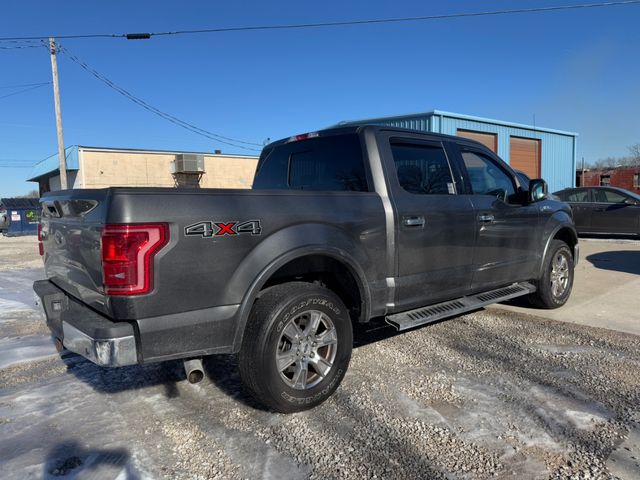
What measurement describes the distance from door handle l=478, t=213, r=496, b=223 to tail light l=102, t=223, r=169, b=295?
10.1 feet

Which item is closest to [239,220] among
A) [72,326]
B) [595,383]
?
[72,326]

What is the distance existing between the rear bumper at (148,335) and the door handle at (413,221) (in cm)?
159

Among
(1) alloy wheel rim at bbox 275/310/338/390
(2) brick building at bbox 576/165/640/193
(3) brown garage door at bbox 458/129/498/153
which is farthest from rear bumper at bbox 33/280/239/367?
(2) brick building at bbox 576/165/640/193

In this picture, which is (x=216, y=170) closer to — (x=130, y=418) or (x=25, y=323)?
(x=25, y=323)

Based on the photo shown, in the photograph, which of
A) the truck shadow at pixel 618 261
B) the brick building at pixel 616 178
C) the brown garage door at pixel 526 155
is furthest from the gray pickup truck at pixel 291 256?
the brick building at pixel 616 178

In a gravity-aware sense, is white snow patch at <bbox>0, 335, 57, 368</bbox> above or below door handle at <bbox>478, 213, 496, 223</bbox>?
below

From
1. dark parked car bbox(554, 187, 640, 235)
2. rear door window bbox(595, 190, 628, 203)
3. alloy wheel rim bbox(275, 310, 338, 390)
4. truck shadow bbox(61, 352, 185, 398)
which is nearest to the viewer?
alloy wheel rim bbox(275, 310, 338, 390)

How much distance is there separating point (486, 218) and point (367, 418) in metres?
2.37

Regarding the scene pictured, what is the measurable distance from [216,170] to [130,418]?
2693 centimetres

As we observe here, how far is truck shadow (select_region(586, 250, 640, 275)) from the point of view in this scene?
870 centimetres

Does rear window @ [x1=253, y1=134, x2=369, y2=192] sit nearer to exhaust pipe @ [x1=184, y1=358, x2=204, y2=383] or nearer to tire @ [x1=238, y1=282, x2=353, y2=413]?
tire @ [x1=238, y1=282, x2=353, y2=413]

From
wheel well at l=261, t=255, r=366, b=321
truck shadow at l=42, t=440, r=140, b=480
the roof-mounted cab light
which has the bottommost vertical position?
truck shadow at l=42, t=440, r=140, b=480

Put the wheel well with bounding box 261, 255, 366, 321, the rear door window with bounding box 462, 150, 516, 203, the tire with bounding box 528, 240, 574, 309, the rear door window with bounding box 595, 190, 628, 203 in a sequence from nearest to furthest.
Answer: the wheel well with bounding box 261, 255, 366, 321
the rear door window with bounding box 462, 150, 516, 203
the tire with bounding box 528, 240, 574, 309
the rear door window with bounding box 595, 190, 628, 203

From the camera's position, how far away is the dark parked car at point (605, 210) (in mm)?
13062
